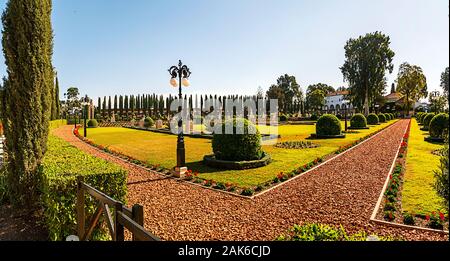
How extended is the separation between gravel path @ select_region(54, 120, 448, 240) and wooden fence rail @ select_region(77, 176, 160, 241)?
1.61 m

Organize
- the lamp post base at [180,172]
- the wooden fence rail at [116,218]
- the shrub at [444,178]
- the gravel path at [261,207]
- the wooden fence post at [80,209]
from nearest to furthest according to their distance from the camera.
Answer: the shrub at [444,178], the wooden fence rail at [116,218], the wooden fence post at [80,209], the gravel path at [261,207], the lamp post base at [180,172]

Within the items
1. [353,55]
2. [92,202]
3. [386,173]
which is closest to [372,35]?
[353,55]

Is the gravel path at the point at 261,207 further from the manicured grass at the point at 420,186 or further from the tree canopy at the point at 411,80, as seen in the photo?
the tree canopy at the point at 411,80

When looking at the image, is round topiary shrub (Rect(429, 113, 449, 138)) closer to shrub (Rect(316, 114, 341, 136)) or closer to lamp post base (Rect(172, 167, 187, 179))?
shrub (Rect(316, 114, 341, 136))

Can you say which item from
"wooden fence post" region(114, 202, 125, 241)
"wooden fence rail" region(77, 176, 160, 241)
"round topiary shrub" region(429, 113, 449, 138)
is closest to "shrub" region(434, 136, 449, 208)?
"wooden fence rail" region(77, 176, 160, 241)

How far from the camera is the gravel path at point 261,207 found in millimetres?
6148

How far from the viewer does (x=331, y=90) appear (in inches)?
5620

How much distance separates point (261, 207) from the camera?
7.63 meters

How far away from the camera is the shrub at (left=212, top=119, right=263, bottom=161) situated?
13.1m

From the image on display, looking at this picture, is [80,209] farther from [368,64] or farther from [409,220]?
[368,64]

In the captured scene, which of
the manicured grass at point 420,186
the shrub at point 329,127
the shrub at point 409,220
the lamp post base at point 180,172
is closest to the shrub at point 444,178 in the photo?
the manicured grass at point 420,186

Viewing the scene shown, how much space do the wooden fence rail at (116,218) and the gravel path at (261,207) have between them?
5.27ft

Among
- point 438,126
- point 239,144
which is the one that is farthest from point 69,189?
point 438,126
